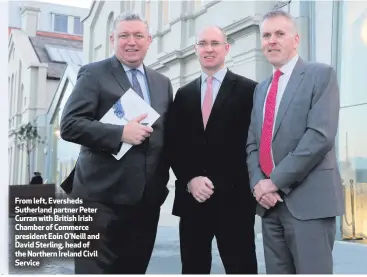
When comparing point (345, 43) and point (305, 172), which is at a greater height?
point (345, 43)

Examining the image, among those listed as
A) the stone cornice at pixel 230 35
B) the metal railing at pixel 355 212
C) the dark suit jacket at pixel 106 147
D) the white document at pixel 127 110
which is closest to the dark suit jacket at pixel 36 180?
the dark suit jacket at pixel 106 147

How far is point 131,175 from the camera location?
153 cm

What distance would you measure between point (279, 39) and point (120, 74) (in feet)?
Answer: 1.97

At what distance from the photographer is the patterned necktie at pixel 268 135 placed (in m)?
1.45

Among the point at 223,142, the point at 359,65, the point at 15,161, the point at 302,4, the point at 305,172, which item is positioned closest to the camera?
the point at 305,172

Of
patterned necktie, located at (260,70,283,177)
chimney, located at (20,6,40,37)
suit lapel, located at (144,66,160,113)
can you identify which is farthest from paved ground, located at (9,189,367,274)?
chimney, located at (20,6,40,37)

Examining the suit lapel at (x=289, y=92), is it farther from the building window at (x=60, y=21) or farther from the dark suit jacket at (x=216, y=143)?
the building window at (x=60, y=21)

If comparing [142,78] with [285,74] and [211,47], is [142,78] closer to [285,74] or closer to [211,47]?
[211,47]

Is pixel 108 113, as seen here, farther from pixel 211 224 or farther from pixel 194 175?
pixel 211 224

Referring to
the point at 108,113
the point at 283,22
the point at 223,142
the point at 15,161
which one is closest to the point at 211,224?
the point at 223,142

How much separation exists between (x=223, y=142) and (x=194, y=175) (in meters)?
0.17

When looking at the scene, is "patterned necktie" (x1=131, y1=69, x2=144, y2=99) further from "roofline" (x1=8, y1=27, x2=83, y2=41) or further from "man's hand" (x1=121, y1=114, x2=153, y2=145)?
"roofline" (x1=8, y1=27, x2=83, y2=41)

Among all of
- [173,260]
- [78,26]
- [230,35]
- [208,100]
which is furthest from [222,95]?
[230,35]

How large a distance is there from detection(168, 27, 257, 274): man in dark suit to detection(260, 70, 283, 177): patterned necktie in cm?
13
